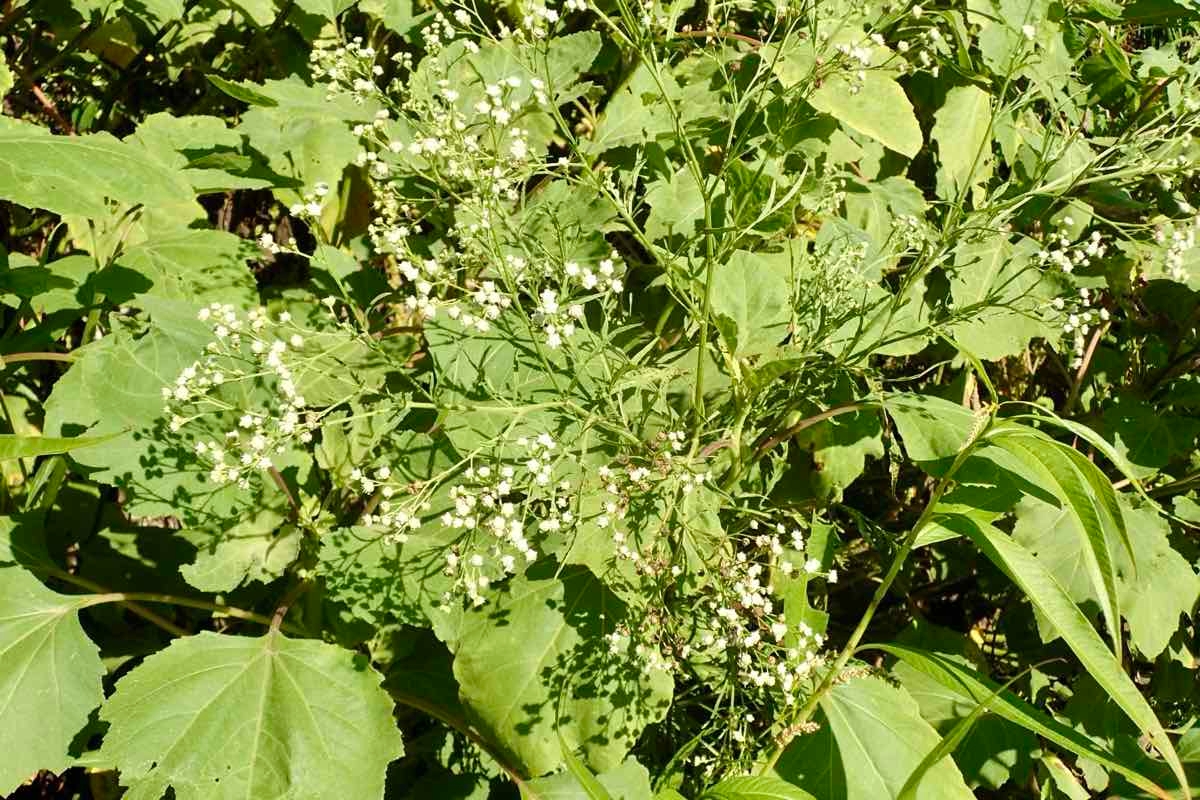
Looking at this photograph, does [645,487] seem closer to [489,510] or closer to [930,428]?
[489,510]

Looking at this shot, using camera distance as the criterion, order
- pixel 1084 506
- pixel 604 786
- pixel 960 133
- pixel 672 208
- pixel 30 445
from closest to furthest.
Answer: pixel 1084 506
pixel 30 445
pixel 604 786
pixel 672 208
pixel 960 133

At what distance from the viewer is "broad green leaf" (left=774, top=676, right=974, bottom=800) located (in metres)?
1.99

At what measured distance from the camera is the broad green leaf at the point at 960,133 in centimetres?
257

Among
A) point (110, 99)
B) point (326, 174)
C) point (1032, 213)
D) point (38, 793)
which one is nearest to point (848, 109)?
→ point (1032, 213)

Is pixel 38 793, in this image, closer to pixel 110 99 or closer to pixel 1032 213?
pixel 110 99

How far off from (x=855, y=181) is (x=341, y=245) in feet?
4.78

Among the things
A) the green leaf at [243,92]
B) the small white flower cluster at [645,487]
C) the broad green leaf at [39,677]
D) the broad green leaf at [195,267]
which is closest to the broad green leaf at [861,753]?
the small white flower cluster at [645,487]

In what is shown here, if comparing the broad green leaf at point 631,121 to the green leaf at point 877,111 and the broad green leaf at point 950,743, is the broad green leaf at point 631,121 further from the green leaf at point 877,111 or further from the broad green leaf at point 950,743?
the broad green leaf at point 950,743

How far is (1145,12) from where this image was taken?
8.90ft

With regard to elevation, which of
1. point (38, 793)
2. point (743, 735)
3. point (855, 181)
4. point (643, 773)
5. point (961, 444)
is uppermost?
point (855, 181)

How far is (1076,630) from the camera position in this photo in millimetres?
1497

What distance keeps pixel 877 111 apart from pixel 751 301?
0.64m

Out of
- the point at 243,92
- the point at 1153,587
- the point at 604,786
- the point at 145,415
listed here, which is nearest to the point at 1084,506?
the point at 604,786

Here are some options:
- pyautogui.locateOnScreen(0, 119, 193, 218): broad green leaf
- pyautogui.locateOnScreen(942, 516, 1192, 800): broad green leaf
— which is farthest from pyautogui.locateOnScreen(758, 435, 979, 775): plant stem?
pyautogui.locateOnScreen(0, 119, 193, 218): broad green leaf
